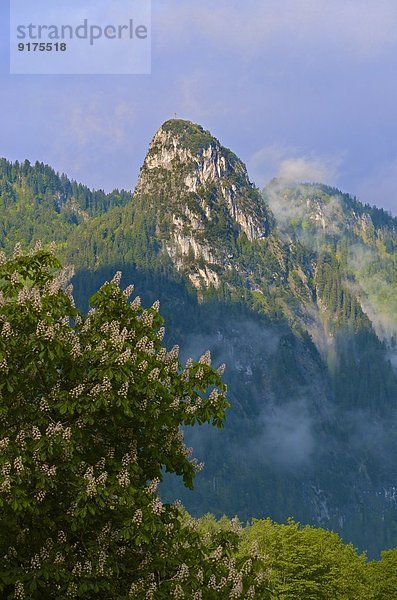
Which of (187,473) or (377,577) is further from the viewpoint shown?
(377,577)

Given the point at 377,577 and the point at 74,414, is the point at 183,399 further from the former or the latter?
the point at 377,577

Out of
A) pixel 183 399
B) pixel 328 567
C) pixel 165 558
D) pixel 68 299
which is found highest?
pixel 328 567

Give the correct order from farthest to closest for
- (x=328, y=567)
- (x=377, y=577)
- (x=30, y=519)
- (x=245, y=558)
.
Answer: (x=377, y=577) < (x=328, y=567) < (x=245, y=558) < (x=30, y=519)

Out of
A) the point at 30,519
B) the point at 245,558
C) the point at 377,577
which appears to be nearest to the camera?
the point at 30,519

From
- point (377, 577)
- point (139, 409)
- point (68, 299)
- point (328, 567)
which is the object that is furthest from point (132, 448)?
point (377, 577)

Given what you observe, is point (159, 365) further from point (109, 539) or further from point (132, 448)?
point (109, 539)

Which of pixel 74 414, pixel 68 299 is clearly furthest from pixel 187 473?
pixel 68 299

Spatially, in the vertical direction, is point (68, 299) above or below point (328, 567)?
below

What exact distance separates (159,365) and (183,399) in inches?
52.7

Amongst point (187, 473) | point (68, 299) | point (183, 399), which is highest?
point (68, 299)

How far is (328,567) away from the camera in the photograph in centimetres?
6262

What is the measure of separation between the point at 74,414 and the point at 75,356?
1178 mm

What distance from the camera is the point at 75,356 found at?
1758 cm

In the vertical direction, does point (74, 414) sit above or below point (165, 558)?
above
